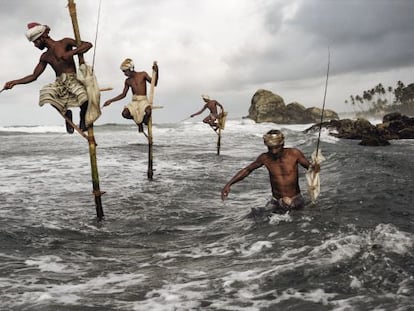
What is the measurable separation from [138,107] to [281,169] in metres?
5.87

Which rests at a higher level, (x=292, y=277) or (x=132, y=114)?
(x=132, y=114)

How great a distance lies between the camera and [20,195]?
10.6 m

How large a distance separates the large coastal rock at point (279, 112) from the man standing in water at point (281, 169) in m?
82.1

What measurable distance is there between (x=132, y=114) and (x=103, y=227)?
15.5 feet

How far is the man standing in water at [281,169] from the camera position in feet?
22.8

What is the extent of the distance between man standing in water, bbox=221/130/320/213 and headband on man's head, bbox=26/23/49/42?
3.70 metres

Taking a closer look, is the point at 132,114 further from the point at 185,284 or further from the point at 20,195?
the point at 185,284

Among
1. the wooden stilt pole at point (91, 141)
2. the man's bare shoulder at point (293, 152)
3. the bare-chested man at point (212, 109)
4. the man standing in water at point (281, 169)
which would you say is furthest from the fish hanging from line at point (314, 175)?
the bare-chested man at point (212, 109)

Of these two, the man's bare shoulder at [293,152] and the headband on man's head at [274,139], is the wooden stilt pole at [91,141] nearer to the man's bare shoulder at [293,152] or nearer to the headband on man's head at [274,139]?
the headband on man's head at [274,139]

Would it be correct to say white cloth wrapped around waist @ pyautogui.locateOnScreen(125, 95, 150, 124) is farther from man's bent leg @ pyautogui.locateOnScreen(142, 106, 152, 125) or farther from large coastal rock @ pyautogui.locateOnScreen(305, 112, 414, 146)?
large coastal rock @ pyautogui.locateOnScreen(305, 112, 414, 146)

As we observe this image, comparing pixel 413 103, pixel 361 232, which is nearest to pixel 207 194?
pixel 361 232

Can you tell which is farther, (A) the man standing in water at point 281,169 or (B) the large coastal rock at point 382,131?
(B) the large coastal rock at point 382,131

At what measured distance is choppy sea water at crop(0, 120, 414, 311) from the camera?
4.36 meters

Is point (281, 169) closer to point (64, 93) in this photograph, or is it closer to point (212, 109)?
point (64, 93)
